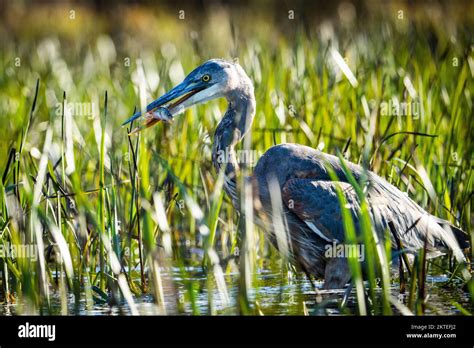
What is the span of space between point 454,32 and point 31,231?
4.34 m

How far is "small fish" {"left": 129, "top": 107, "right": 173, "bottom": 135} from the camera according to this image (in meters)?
5.23

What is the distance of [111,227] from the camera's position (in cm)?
455

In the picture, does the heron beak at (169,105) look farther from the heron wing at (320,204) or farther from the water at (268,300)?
the water at (268,300)

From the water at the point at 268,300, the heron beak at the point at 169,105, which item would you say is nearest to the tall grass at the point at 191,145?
the water at the point at 268,300

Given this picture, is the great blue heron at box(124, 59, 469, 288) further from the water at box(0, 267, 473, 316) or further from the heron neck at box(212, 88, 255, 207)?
the water at box(0, 267, 473, 316)

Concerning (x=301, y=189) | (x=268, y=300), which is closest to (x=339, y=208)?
(x=301, y=189)

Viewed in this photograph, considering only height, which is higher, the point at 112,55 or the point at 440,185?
the point at 112,55

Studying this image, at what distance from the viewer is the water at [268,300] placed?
14.8 ft

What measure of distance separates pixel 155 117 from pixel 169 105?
0.28 metres

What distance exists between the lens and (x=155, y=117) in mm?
5266

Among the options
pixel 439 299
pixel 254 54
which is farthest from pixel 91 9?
pixel 439 299

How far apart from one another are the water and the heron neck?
0.58 m

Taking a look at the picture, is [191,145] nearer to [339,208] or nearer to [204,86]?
[204,86]
